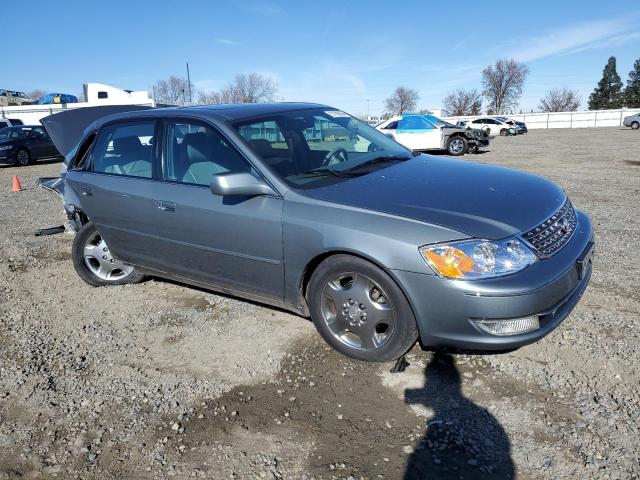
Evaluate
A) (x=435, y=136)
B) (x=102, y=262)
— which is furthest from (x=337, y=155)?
(x=435, y=136)

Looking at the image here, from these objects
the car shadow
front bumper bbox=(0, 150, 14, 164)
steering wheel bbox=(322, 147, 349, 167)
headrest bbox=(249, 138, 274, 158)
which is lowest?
the car shadow

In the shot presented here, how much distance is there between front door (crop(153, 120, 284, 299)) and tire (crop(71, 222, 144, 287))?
38.0 inches

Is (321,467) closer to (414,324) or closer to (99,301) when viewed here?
(414,324)

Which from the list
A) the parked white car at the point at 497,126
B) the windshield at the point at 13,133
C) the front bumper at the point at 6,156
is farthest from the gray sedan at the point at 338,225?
the parked white car at the point at 497,126

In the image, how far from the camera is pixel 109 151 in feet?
15.4

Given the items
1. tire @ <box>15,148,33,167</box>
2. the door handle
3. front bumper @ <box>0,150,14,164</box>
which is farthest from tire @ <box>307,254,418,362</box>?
tire @ <box>15,148,33,167</box>

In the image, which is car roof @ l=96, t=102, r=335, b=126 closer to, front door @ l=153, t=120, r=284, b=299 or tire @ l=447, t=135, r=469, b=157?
front door @ l=153, t=120, r=284, b=299

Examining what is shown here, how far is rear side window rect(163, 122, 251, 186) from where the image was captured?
3748 millimetres

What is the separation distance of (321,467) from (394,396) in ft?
2.31

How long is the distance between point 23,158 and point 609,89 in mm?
87267

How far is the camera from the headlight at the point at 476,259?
280cm

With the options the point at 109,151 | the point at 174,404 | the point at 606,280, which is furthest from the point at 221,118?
the point at 606,280

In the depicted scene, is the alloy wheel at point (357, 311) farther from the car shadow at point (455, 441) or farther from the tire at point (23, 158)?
the tire at point (23, 158)

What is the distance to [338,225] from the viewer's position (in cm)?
312
